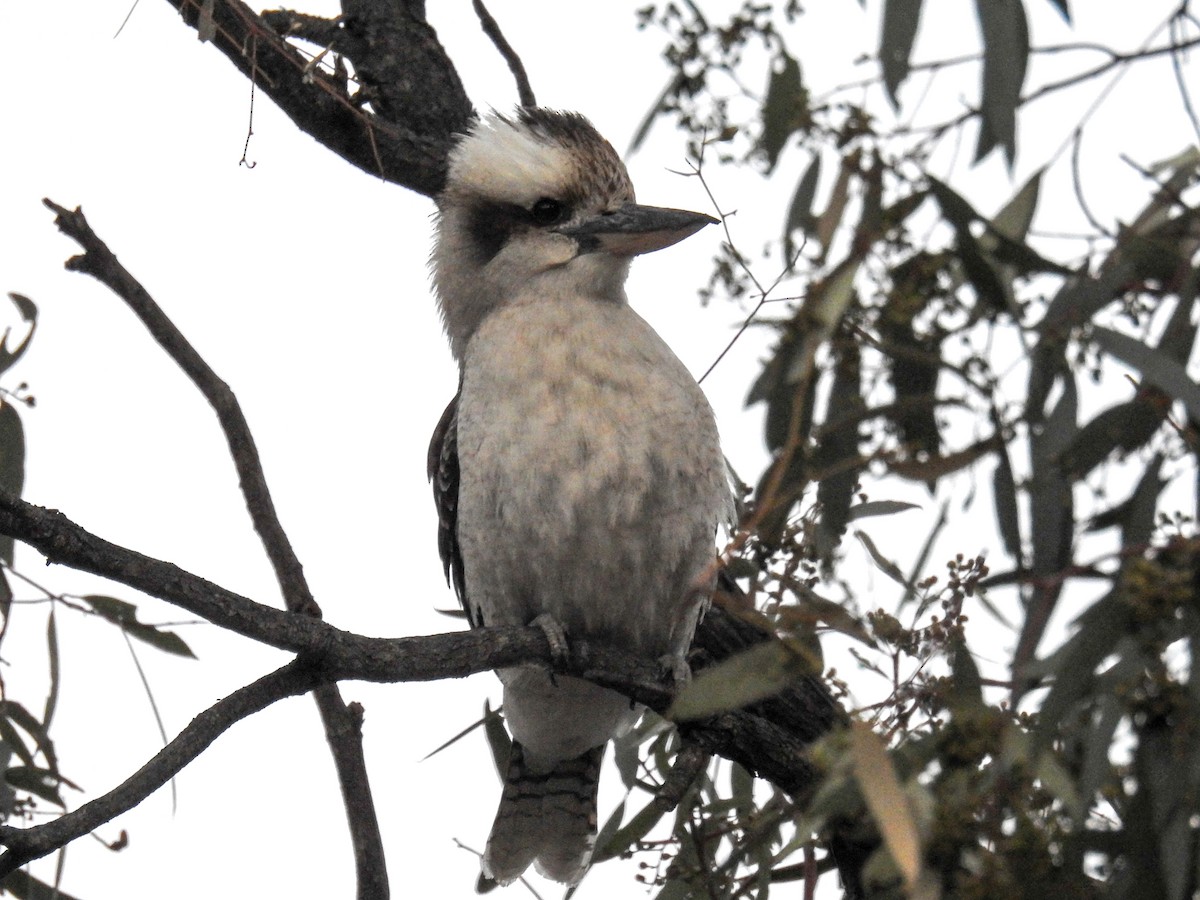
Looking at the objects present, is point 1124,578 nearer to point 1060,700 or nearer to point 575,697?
point 1060,700

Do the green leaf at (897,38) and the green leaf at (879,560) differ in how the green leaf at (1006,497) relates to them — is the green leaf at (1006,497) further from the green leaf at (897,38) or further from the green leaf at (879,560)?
the green leaf at (879,560)

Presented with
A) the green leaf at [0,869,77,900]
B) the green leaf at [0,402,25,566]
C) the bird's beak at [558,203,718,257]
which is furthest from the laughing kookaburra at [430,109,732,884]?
the green leaf at [0,869,77,900]

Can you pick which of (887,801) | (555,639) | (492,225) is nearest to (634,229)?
(492,225)

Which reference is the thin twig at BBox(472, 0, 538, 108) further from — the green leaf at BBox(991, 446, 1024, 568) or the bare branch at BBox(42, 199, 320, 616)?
the green leaf at BBox(991, 446, 1024, 568)

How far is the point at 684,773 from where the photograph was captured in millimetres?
2078

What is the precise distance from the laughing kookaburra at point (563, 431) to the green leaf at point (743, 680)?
0.83 metres

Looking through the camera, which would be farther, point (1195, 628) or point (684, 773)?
point (684, 773)

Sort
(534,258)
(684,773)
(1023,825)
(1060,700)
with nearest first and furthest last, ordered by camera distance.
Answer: (1023,825) < (1060,700) < (684,773) < (534,258)

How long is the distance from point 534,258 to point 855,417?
4.80 feet

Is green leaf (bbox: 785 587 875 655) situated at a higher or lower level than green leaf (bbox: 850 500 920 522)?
lower

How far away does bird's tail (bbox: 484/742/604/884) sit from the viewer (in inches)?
113

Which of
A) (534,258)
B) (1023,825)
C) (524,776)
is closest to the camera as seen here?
(1023,825)

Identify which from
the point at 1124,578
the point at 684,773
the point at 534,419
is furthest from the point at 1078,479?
the point at 534,419

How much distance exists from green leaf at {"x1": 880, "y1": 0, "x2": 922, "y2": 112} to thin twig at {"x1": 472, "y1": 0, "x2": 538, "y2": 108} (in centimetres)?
170
